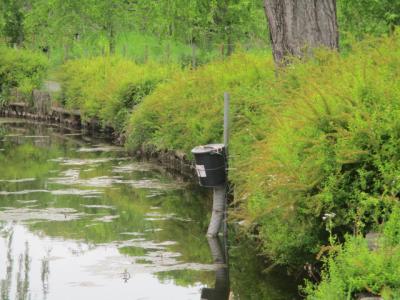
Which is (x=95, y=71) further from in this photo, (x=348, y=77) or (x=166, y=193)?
(x=348, y=77)

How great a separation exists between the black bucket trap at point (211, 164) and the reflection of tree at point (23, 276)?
8.74 ft

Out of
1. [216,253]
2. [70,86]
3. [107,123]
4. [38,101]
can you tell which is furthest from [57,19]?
[216,253]

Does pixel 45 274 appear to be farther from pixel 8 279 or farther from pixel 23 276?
pixel 8 279

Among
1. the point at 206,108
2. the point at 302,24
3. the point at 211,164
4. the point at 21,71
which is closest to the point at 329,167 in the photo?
the point at 211,164

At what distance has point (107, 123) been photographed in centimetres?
2883

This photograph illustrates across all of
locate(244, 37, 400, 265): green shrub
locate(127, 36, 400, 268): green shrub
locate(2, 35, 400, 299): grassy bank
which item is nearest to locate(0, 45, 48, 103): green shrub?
locate(2, 35, 400, 299): grassy bank

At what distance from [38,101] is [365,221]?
27.9m

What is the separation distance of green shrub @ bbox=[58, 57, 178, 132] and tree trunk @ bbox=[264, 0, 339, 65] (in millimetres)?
9707

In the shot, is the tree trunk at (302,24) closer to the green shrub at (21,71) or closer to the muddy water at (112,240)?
the muddy water at (112,240)

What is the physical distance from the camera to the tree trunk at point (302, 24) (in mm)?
16250

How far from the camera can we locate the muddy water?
1145 cm

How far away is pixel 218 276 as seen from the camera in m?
11.9

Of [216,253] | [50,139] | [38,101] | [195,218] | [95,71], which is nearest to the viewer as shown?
[216,253]

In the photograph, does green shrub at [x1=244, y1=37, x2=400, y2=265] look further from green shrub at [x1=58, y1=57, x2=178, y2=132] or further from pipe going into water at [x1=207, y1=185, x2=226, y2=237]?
green shrub at [x1=58, y1=57, x2=178, y2=132]
